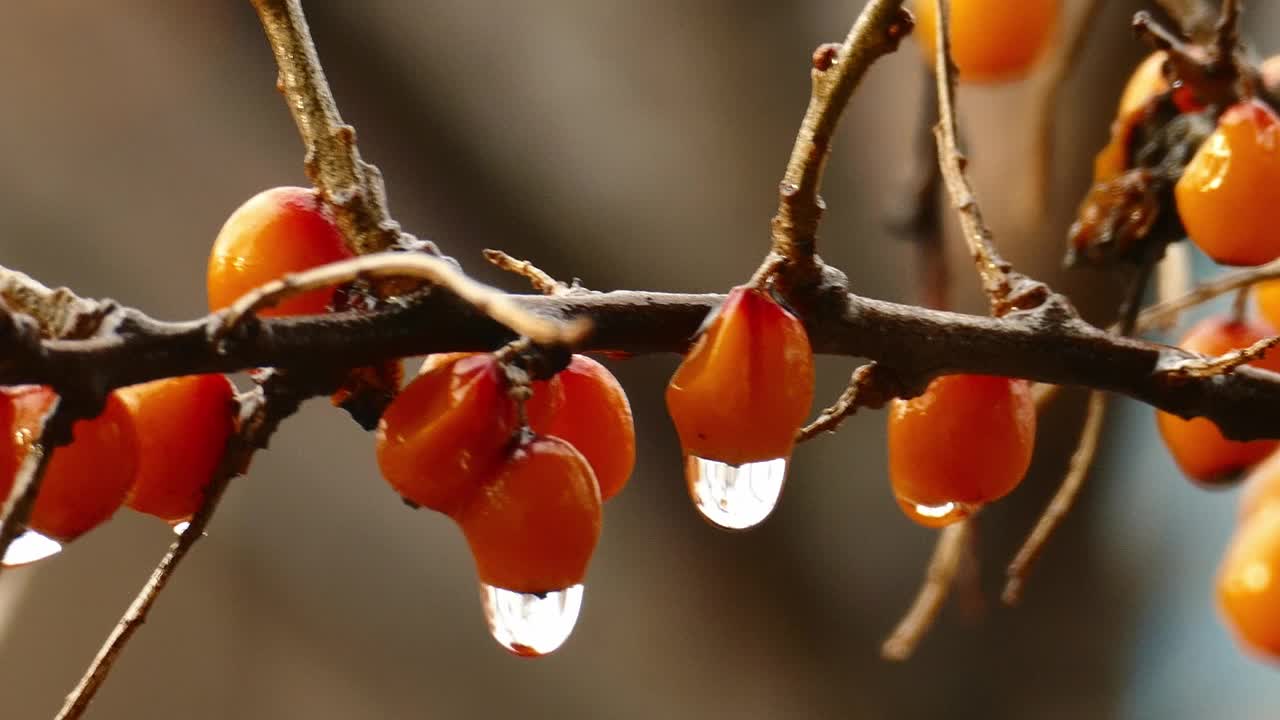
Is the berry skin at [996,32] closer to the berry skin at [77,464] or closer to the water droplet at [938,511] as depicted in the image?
the water droplet at [938,511]

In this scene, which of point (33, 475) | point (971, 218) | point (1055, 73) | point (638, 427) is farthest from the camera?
point (638, 427)

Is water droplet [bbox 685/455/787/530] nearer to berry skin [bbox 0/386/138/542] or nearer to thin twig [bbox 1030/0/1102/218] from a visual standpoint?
berry skin [bbox 0/386/138/542]

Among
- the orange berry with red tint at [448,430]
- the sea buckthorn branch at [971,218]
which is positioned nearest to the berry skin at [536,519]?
the orange berry with red tint at [448,430]

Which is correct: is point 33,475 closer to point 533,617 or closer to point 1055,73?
point 533,617

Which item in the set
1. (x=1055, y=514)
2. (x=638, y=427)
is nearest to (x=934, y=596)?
(x=1055, y=514)

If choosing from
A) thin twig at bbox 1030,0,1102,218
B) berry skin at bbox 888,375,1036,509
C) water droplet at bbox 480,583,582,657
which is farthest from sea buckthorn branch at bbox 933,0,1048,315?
thin twig at bbox 1030,0,1102,218

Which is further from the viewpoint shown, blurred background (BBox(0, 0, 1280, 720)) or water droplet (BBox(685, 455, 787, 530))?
blurred background (BBox(0, 0, 1280, 720))
